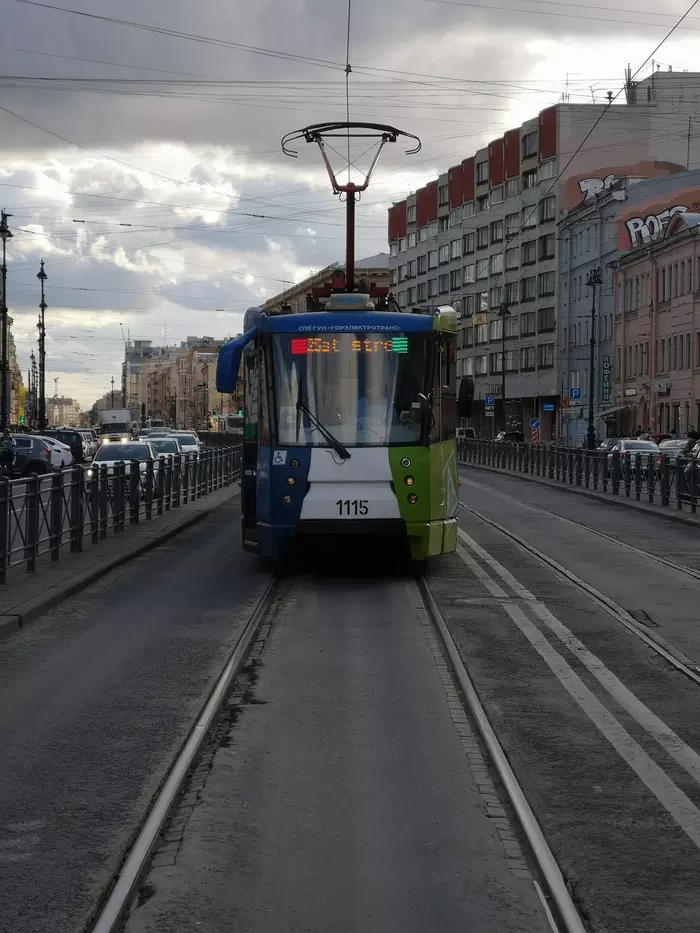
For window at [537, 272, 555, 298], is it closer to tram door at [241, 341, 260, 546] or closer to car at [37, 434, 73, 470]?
car at [37, 434, 73, 470]

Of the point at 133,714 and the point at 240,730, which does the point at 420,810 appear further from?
the point at 133,714

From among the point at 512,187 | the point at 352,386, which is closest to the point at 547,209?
the point at 512,187

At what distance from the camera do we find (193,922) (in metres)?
4.89

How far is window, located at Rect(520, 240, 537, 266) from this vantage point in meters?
99.9

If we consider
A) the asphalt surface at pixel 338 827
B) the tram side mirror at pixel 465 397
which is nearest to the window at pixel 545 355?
the tram side mirror at pixel 465 397

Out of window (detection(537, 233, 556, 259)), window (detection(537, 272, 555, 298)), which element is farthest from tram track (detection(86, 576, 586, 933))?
window (detection(537, 272, 555, 298))

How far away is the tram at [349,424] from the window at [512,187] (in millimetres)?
87857

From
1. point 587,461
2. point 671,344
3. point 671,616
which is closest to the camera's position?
point 671,616

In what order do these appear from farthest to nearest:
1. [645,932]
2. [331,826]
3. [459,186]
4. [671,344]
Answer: [459,186] → [671,344] → [331,826] → [645,932]

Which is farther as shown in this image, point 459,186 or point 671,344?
point 459,186

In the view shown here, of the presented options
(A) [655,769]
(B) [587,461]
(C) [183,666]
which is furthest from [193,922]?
(B) [587,461]

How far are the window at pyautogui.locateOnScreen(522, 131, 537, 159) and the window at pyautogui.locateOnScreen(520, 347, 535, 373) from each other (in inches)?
512

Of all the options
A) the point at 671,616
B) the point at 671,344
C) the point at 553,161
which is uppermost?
the point at 553,161

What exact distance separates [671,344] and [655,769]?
199ft
